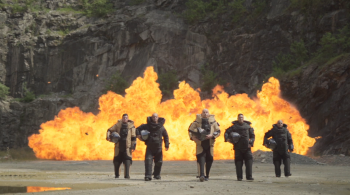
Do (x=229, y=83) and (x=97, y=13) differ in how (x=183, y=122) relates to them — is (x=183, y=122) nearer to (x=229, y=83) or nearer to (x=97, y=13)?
(x=229, y=83)

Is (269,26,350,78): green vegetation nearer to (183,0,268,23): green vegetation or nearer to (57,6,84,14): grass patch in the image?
(183,0,268,23): green vegetation

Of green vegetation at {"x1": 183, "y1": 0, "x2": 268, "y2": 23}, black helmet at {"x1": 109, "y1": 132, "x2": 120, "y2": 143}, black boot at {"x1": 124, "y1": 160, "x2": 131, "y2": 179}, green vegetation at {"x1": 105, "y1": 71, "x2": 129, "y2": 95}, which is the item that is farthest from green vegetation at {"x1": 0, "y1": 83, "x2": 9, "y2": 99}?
black boot at {"x1": 124, "y1": 160, "x2": 131, "y2": 179}

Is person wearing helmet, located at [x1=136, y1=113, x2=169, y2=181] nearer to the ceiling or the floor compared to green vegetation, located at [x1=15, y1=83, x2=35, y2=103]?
nearer to the floor

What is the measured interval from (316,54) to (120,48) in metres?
26.5

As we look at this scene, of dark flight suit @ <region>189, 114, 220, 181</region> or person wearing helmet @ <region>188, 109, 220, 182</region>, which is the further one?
dark flight suit @ <region>189, 114, 220, 181</region>

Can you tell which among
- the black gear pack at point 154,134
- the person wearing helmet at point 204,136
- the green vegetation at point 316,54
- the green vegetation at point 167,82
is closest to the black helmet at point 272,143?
the person wearing helmet at point 204,136

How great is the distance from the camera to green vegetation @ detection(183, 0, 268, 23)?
2078 inches

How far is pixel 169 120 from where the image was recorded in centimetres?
3597

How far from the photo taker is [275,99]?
36.1 meters

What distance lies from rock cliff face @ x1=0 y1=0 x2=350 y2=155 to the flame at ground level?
11.1 meters

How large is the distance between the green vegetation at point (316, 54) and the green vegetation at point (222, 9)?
809 centimetres

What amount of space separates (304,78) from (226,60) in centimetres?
1527

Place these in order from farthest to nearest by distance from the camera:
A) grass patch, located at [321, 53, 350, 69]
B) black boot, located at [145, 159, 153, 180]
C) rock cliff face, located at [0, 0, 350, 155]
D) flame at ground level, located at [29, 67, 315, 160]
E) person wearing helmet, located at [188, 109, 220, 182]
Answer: rock cliff face, located at [0, 0, 350, 155] < grass patch, located at [321, 53, 350, 69] < flame at ground level, located at [29, 67, 315, 160] < black boot, located at [145, 159, 153, 180] < person wearing helmet, located at [188, 109, 220, 182]

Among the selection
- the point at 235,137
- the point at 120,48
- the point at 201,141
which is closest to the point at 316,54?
the point at 120,48
